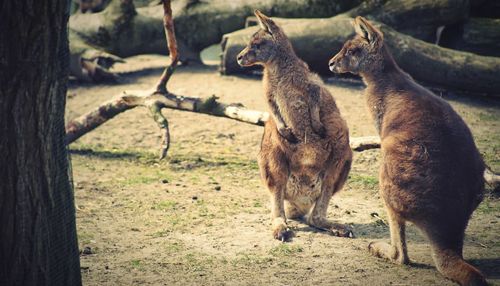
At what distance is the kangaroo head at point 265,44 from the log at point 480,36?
4.70 metres

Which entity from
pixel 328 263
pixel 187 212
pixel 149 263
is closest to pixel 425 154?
pixel 328 263

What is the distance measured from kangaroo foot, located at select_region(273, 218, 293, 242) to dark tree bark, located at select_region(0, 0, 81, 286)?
1.97 meters

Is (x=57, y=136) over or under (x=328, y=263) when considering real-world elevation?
over

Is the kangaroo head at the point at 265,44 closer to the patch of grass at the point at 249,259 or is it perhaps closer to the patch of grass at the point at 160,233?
the patch of grass at the point at 160,233

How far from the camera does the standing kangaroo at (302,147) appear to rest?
18.8 ft

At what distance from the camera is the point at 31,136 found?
370 centimetres

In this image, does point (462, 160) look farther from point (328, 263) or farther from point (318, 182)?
point (318, 182)

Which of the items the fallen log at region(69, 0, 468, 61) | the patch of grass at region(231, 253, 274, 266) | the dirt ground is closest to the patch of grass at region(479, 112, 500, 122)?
the dirt ground

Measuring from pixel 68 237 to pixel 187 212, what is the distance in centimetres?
215

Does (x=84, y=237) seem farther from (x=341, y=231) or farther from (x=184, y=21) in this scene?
(x=184, y=21)

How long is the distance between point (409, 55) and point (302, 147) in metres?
3.95

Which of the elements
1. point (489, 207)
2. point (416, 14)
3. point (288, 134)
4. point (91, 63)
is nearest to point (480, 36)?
point (416, 14)

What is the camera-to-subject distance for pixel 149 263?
4.91m

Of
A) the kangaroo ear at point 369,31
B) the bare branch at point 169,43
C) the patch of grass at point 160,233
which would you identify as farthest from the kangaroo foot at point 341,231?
the bare branch at point 169,43
